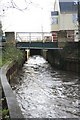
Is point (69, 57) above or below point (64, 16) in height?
below

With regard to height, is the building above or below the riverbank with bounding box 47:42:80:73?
above

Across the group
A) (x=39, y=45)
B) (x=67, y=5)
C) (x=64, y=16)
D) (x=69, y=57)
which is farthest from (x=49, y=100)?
(x=67, y=5)

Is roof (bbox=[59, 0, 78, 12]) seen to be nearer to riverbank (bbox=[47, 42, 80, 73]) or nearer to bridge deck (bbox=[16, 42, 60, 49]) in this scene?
bridge deck (bbox=[16, 42, 60, 49])

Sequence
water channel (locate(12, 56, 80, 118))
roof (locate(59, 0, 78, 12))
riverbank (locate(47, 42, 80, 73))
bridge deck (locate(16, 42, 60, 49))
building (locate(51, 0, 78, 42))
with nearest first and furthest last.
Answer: water channel (locate(12, 56, 80, 118)), riverbank (locate(47, 42, 80, 73)), bridge deck (locate(16, 42, 60, 49)), building (locate(51, 0, 78, 42)), roof (locate(59, 0, 78, 12))

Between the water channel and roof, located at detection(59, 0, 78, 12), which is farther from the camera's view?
roof, located at detection(59, 0, 78, 12)

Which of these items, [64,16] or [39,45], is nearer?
[39,45]

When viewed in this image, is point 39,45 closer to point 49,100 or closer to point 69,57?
point 69,57

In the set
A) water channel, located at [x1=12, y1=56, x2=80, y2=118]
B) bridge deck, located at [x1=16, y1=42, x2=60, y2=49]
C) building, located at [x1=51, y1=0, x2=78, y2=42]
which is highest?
building, located at [x1=51, y1=0, x2=78, y2=42]

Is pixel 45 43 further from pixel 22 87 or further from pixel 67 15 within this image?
pixel 67 15

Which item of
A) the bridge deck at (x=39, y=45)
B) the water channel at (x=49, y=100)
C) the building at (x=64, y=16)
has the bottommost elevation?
the water channel at (x=49, y=100)

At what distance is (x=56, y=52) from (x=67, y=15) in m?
24.7

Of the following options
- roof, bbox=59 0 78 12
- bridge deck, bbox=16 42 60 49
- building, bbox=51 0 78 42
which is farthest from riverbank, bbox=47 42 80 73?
roof, bbox=59 0 78 12

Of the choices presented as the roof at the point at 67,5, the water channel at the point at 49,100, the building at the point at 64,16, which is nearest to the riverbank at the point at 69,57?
the water channel at the point at 49,100

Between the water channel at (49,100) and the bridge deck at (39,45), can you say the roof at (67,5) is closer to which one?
the bridge deck at (39,45)
